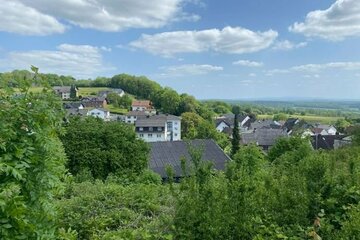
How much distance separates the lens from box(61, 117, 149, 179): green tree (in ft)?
58.1

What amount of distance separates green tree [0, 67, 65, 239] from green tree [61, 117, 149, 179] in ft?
49.5

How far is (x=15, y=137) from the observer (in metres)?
2.61

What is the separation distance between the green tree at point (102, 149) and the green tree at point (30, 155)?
15.1 metres

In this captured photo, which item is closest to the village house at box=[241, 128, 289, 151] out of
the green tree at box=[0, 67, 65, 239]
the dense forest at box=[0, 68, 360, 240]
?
the dense forest at box=[0, 68, 360, 240]

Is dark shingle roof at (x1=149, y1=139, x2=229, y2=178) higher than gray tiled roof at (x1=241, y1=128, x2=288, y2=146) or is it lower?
higher

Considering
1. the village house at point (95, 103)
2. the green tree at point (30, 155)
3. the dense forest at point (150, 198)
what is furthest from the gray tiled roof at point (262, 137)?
the green tree at point (30, 155)

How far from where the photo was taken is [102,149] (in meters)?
18.3

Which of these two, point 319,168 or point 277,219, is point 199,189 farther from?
point 319,168

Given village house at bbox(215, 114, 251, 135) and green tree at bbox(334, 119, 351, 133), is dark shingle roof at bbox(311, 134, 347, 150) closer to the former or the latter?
green tree at bbox(334, 119, 351, 133)

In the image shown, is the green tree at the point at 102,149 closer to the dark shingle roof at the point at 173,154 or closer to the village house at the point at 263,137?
the dark shingle roof at the point at 173,154

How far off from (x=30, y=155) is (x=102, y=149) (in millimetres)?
16041

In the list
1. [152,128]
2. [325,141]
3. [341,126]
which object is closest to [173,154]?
[152,128]

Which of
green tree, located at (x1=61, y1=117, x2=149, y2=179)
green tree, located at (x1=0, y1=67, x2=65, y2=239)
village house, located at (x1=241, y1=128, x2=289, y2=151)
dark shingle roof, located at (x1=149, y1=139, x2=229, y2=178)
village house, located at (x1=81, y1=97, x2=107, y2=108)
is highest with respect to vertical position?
green tree, located at (x1=0, y1=67, x2=65, y2=239)

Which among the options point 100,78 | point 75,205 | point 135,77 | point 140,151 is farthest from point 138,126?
point 100,78
